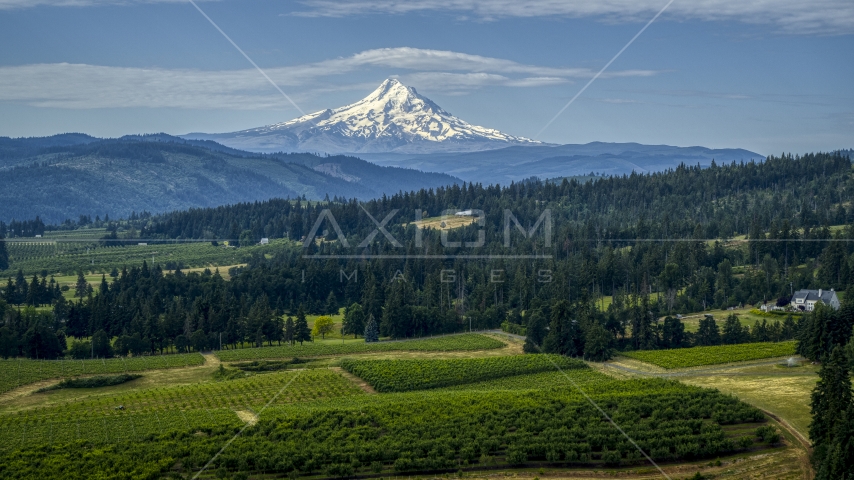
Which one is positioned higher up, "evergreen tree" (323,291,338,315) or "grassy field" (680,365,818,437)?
"evergreen tree" (323,291,338,315)

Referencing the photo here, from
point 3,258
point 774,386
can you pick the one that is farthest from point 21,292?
point 774,386

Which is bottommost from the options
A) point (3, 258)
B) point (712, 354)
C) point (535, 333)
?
point (712, 354)

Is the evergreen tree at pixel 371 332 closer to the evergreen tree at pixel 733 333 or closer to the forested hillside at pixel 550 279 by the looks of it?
the forested hillside at pixel 550 279

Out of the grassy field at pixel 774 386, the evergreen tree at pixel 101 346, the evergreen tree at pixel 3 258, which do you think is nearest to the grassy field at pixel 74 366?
the evergreen tree at pixel 101 346

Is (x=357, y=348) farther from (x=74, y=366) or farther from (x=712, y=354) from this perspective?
(x=712, y=354)

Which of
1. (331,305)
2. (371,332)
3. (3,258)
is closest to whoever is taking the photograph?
(371,332)

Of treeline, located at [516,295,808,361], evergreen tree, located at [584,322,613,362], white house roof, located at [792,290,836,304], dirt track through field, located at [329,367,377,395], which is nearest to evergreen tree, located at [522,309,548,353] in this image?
treeline, located at [516,295,808,361]

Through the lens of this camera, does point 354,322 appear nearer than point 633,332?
No

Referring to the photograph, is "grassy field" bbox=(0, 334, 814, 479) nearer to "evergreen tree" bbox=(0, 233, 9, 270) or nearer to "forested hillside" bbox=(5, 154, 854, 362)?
"forested hillside" bbox=(5, 154, 854, 362)
